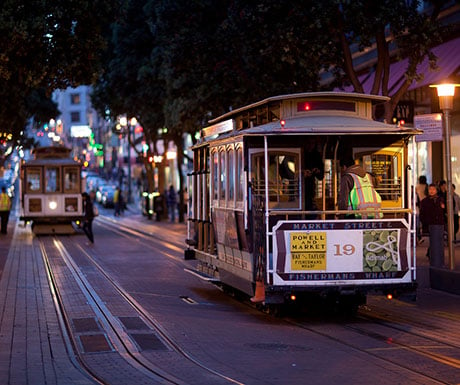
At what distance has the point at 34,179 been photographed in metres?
41.2

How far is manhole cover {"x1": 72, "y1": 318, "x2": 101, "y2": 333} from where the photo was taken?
13656 mm

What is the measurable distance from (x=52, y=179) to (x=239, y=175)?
87.5ft

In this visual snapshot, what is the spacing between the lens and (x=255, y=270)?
1494 cm

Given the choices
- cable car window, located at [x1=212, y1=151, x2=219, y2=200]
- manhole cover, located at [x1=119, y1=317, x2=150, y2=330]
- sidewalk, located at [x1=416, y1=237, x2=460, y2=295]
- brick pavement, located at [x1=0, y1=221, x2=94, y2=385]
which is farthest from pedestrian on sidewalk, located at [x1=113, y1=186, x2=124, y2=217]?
manhole cover, located at [x1=119, y1=317, x2=150, y2=330]

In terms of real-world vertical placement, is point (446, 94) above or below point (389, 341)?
above

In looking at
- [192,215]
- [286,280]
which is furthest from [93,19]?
[286,280]

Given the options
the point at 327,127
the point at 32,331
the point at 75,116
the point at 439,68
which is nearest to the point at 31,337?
the point at 32,331

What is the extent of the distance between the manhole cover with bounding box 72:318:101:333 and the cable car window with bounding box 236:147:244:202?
3.05 m

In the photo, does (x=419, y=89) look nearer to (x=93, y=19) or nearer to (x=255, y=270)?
(x=93, y=19)

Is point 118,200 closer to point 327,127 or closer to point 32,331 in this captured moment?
point 327,127

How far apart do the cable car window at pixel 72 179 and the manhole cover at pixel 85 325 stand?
88.5 feet

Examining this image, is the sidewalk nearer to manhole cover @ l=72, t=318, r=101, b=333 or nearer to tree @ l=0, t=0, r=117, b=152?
manhole cover @ l=72, t=318, r=101, b=333

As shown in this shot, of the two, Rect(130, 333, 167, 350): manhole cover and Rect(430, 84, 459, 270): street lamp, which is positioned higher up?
Rect(430, 84, 459, 270): street lamp

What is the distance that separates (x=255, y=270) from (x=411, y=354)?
3645 mm
